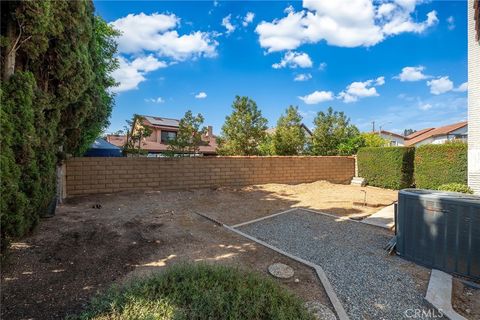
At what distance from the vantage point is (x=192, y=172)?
10430mm

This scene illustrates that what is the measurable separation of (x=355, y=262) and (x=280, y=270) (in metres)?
1.45

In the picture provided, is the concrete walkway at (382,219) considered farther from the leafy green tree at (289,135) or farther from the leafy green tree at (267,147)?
the leafy green tree at (267,147)

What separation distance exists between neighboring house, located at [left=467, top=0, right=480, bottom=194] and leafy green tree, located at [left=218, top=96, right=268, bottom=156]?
1041cm

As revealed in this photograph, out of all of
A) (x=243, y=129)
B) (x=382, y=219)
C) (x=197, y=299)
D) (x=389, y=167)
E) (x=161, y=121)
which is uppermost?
(x=161, y=121)

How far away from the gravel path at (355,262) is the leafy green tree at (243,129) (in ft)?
32.6

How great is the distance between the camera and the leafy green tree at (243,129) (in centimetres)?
1647

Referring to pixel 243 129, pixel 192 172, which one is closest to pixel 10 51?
pixel 192 172

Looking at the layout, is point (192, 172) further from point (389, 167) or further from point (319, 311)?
point (389, 167)

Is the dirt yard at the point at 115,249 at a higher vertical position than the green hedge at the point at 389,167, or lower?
lower

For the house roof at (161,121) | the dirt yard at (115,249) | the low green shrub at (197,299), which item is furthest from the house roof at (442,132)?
the low green shrub at (197,299)

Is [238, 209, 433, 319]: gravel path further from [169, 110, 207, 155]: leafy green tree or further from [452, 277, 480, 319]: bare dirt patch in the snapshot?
[169, 110, 207, 155]: leafy green tree

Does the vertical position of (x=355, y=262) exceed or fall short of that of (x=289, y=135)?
it falls short

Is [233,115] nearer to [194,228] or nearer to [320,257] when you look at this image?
[194,228]

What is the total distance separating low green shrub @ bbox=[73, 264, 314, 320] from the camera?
93.7 inches
